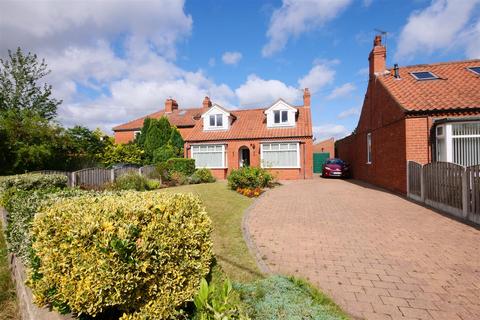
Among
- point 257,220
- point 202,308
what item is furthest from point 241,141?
point 202,308

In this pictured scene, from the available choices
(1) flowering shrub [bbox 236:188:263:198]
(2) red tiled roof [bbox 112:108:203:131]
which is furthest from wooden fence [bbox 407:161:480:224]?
(2) red tiled roof [bbox 112:108:203:131]

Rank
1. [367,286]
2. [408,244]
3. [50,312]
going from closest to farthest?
[50,312] → [367,286] → [408,244]

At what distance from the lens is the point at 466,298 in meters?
3.71

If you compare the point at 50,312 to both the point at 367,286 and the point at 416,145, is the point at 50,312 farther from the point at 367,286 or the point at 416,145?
the point at 416,145

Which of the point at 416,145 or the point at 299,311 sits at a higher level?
the point at 416,145

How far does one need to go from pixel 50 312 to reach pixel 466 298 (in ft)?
17.3

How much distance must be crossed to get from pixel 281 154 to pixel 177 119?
14479 mm

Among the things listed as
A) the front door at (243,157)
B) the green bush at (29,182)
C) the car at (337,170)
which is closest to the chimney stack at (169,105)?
the front door at (243,157)

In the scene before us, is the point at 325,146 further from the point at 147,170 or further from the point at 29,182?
the point at 29,182

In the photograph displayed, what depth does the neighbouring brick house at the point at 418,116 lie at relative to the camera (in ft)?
36.0

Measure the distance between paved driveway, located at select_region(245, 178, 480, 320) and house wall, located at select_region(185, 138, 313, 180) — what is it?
40.7ft

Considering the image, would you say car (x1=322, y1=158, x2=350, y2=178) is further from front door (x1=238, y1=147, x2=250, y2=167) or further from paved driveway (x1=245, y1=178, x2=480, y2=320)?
paved driveway (x1=245, y1=178, x2=480, y2=320)

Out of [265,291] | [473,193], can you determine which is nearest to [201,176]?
[473,193]

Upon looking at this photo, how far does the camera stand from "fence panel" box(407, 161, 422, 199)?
1062 cm
